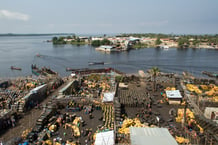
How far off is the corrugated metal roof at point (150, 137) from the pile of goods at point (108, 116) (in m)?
5.86

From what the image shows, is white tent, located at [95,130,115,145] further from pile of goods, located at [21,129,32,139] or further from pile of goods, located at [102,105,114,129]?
pile of goods, located at [21,129,32,139]

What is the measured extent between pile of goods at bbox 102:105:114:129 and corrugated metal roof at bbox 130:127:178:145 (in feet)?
19.2

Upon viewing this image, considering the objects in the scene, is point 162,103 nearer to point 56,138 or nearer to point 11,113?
point 56,138

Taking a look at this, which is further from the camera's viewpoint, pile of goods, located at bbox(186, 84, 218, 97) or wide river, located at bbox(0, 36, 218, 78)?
wide river, located at bbox(0, 36, 218, 78)

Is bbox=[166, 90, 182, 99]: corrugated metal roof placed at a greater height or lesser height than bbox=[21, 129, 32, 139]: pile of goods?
greater

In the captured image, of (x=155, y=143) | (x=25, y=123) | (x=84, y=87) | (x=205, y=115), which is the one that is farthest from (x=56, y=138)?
(x=205, y=115)

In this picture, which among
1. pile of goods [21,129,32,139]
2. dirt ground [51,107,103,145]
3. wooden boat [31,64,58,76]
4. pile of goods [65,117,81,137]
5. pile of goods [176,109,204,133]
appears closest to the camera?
dirt ground [51,107,103,145]

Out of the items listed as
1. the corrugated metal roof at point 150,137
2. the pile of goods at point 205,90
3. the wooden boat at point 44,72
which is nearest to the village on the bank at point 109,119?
the corrugated metal roof at point 150,137

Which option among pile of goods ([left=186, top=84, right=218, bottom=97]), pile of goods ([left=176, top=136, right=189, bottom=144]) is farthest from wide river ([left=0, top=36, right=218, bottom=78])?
pile of goods ([left=176, top=136, right=189, bottom=144])

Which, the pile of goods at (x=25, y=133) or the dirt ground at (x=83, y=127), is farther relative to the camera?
the pile of goods at (x=25, y=133)

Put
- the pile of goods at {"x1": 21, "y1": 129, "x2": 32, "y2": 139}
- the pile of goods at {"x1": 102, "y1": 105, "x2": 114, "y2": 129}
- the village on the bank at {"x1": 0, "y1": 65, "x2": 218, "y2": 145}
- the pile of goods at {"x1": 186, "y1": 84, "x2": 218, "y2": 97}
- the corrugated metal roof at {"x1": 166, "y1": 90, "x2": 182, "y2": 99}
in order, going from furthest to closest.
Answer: the pile of goods at {"x1": 186, "y1": 84, "x2": 218, "y2": 97} → the corrugated metal roof at {"x1": 166, "y1": 90, "x2": 182, "y2": 99} → the pile of goods at {"x1": 102, "y1": 105, "x2": 114, "y2": 129} → the pile of goods at {"x1": 21, "y1": 129, "x2": 32, "y2": 139} → the village on the bank at {"x1": 0, "y1": 65, "x2": 218, "y2": 145}

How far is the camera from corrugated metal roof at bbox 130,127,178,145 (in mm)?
13391

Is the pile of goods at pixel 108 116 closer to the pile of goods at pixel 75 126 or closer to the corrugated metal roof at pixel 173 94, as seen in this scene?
the pile of goods at pixel 75 126

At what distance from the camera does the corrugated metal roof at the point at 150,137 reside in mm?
13391
